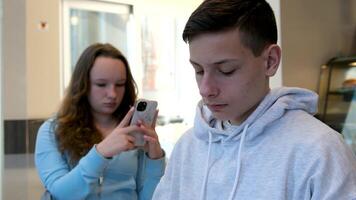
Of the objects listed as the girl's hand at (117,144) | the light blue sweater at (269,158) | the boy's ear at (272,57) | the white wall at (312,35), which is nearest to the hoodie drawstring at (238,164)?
the light blue sweater at (269,158)

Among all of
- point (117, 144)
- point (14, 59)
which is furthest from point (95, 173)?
point (14, 59)

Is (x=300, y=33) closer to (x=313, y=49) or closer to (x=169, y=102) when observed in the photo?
(x=313, y=49)

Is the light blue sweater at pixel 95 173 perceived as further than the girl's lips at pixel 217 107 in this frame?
Yes

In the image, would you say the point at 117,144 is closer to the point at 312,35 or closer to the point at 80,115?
the point at 80,115

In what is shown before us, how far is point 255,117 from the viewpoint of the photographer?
78cm

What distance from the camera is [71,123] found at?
53.6 inches

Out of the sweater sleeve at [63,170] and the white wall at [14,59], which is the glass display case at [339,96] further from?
the white wall at [14,59]

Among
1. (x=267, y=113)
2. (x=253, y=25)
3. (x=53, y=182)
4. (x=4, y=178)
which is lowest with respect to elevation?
(x=4, y=178)

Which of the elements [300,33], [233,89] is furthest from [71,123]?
[300,33]

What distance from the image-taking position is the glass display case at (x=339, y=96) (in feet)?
6.60

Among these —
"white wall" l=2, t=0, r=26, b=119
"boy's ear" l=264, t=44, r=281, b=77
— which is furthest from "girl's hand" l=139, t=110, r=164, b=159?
"white wall" l=2, t=0, r=26, b=119

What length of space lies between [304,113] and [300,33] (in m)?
1.22

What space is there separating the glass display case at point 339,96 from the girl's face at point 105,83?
114 cm

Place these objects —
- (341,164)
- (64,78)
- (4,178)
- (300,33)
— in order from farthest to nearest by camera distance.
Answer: (64,78), (4,178), (300,33), (341,164)
